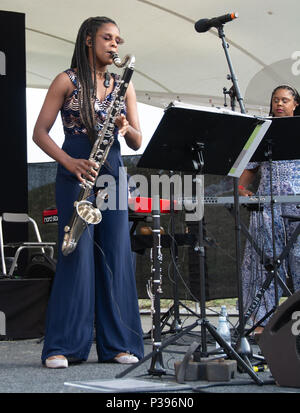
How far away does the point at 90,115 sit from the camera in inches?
123

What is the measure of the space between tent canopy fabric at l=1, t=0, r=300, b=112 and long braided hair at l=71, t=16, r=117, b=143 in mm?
3244

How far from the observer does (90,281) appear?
10.6 ft

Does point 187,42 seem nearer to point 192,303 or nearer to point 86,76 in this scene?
point 192,303

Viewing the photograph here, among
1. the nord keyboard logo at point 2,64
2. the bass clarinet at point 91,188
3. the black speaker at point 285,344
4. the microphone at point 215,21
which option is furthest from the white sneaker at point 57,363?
the nord keyboard logo at point 2,64

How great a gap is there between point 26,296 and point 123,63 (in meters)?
2.35

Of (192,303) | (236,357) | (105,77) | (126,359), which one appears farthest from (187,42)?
(236,357)

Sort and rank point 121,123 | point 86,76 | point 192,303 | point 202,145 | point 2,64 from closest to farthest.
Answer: point 202,145 < point 121,123 < point 86,76 < point 2,64 < point 192,303

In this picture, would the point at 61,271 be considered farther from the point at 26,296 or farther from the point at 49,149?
the point at 26,296

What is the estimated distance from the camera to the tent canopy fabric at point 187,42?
6.36 metres

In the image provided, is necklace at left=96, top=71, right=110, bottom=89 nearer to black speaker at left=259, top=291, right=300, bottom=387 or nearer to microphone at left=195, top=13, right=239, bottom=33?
microphone at left=195, top=13, right=239, bottom=33

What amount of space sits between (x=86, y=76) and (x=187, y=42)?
390cm

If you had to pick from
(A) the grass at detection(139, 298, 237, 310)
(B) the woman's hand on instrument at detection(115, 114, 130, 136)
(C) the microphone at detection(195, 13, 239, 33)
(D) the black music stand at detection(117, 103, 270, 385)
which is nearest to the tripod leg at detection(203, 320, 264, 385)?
(D) the black music stand at detection(117, 103, 270, 385)

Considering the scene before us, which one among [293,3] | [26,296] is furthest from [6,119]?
[293,3]

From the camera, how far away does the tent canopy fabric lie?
636 centimetres
